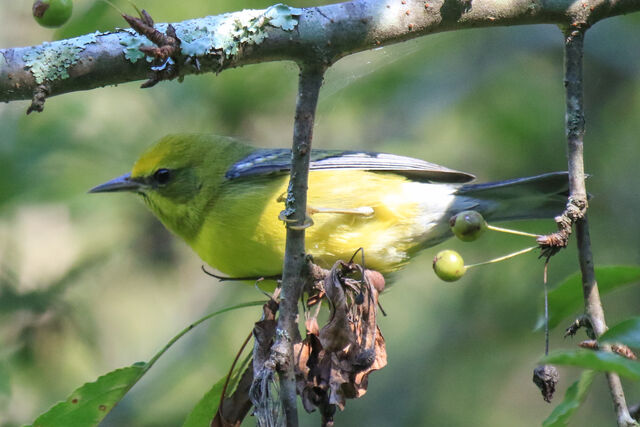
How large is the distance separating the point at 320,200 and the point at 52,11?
73.9 inches

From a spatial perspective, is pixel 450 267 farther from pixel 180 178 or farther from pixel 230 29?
pixel 180 178

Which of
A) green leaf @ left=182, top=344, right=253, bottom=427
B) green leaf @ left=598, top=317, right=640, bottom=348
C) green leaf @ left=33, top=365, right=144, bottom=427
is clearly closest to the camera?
green leaf @ left=598, top=317, right=640, bottom=348

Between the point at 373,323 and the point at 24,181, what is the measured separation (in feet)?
9.51

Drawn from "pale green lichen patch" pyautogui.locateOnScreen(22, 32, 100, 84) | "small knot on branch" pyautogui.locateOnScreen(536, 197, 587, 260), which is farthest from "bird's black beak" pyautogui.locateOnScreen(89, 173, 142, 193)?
"small knot on branch" pyautogui.locateOnScreen(536, 197, 587, 260)

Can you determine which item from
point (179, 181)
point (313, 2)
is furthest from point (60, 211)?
point (313, 2)

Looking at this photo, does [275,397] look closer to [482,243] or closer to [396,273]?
[396,273]

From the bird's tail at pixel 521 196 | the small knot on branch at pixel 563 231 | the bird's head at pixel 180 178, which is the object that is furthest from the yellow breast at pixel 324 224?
the small knot on branch at pixel 563 231

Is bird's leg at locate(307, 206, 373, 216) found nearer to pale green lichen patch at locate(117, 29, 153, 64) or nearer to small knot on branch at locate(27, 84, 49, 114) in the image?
pale green lichen patch at locate(117, 29, 153, 64)

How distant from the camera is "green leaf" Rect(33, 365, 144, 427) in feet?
8.97

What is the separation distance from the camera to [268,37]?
235 cm

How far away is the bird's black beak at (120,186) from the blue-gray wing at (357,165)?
0.63 metres

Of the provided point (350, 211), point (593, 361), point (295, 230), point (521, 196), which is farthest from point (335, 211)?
point (593, 361)

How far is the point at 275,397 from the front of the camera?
97.0 inches

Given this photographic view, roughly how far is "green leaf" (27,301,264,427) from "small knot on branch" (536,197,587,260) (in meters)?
1.20
